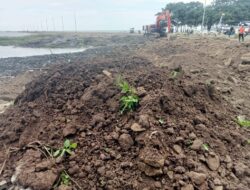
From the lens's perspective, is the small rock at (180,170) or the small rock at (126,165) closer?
the small rock at (180,170)

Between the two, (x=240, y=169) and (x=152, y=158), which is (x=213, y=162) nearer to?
(x=240, y=169)

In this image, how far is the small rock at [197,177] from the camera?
3.57 m

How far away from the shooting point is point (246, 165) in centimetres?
414

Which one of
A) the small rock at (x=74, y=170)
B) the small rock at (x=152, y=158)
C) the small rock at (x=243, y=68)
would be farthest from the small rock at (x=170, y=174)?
the small rock at (x=243, y=68)

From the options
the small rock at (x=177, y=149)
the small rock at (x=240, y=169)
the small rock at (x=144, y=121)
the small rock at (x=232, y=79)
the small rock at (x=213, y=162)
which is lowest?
the small rock at (x=240, y=169)

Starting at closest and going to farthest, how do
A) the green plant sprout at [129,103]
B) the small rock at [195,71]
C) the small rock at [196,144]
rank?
the small rock at [196,144], the green plant sprout at [129,103], the small rock at [195,71]

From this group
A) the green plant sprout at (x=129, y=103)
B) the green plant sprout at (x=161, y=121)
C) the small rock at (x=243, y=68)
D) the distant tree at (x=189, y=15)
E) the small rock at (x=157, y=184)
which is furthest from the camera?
the distant tree at (x=189, y=15)

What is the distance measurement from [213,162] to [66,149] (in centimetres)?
212

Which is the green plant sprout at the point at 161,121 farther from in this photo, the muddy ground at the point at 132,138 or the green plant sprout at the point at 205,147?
the green plant sprout at the point at 205,147

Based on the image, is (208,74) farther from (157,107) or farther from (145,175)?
(145,175)

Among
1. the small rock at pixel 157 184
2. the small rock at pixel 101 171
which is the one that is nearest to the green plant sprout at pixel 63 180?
the small rock at pixel 101 171

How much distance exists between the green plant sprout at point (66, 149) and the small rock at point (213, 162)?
1.96 meters

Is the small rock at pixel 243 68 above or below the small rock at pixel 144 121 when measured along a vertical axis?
below

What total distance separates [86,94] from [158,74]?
1620 millimetres
